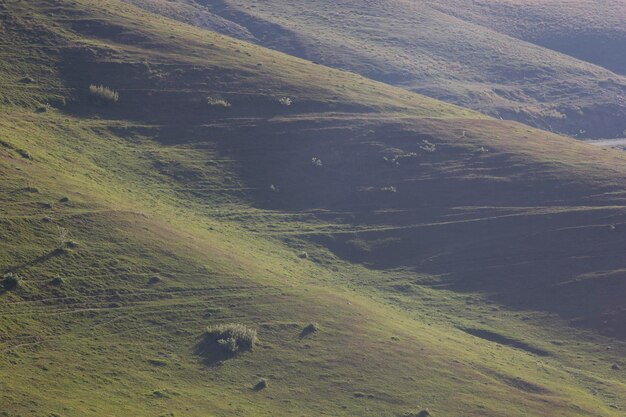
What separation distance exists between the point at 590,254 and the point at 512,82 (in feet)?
340

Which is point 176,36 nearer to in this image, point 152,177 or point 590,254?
point 152,177

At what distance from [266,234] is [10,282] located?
30275mm

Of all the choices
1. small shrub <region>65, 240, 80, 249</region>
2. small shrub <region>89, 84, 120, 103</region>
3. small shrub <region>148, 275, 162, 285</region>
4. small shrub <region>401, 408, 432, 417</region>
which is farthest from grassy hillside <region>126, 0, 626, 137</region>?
small shrub <region>401, 408, 432, 417</region>

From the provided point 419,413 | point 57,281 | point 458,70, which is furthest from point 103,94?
point 458,70

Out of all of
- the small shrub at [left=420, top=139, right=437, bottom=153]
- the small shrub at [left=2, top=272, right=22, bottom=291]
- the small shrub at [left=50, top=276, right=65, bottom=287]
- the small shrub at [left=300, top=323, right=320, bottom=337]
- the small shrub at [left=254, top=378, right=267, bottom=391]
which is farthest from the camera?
the small shrub at [left=420, top=139, right=437, bottom=153]

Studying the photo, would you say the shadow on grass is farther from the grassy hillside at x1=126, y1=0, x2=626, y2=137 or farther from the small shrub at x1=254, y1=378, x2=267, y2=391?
the grassy hillside at x1=126, y1=0, x2=626, y2=137

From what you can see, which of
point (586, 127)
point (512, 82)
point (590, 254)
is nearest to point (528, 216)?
point (590, 254)

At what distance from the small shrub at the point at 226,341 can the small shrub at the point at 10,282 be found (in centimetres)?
1332

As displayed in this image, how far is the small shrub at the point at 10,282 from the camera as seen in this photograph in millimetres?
61278

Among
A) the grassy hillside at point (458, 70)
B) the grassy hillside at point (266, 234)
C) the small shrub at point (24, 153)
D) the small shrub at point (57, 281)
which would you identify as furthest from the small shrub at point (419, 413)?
the grassy hillside at point (458, 70)

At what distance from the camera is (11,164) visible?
255ft

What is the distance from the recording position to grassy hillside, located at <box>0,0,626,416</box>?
5947 centimetres

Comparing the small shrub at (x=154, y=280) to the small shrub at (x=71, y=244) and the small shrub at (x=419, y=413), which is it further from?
the small shrub at (x=419, y=413)

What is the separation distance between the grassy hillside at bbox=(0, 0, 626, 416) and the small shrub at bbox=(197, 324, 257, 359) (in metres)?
0.95
